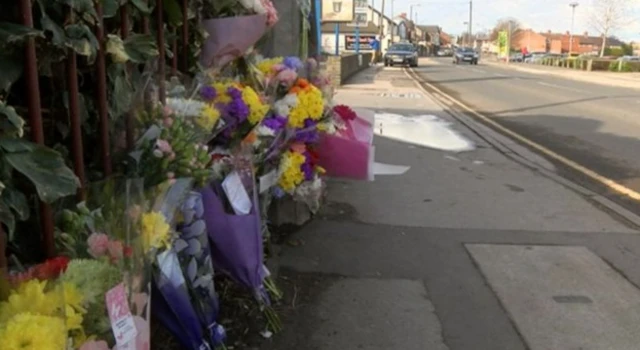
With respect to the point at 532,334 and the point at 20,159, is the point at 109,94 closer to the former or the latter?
the point at 20,159

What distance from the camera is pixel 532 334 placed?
12.1 feet

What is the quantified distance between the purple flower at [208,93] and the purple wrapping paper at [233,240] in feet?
1.70

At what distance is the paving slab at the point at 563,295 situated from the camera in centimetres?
367

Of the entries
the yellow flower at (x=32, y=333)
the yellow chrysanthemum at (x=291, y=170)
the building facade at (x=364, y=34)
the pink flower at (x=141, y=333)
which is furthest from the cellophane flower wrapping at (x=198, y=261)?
the building facade at (x=364, y=34)

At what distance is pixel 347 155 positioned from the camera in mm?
4883

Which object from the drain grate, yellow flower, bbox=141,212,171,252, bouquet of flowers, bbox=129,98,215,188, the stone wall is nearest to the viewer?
yellow flower, bbox=141,212,171,252

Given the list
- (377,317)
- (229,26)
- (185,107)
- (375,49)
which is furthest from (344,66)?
(375,49)

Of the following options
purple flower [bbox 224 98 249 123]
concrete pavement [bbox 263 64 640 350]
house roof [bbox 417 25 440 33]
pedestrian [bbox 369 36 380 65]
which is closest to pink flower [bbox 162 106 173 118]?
purple flower [bbox 224 98 249 123]

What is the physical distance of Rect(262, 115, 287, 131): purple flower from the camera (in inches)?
162

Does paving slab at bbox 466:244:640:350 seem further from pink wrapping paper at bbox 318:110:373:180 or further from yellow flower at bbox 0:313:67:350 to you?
yellow flower at bbox 0:313:67:350

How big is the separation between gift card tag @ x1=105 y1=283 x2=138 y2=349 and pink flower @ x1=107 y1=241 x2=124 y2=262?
4.0 inches

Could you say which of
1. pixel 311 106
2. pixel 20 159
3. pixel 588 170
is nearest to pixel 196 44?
pixel 311 106

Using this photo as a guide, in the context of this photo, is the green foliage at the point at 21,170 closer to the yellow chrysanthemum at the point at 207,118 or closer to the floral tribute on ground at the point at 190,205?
the floral tribute on ground at the point at 190,205

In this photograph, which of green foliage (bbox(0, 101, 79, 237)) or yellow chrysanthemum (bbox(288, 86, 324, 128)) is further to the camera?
yellow chrysanthemum (bbox(288, 86, 324, 128))
